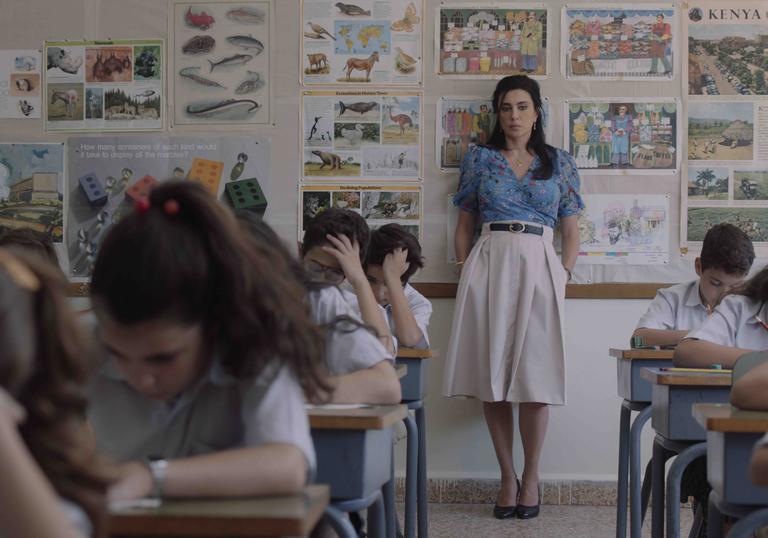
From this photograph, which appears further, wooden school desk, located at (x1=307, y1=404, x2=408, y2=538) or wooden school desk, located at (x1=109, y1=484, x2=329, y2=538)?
wooden school desk, located at (x1=307, y1=404, x2=408, y2=538)

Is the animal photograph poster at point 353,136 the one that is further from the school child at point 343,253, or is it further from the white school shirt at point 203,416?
the white school shirt at point 203,416

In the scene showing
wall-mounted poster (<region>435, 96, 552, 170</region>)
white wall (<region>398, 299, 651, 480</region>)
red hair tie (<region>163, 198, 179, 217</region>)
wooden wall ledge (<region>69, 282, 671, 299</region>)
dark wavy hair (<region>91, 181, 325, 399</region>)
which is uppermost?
wall-mounted poster (<region>435, 96, 552, 170</region>)

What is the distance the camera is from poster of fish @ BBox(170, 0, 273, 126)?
520cm

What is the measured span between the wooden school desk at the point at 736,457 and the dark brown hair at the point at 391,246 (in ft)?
7.76

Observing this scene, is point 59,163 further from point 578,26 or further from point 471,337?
point 578,26

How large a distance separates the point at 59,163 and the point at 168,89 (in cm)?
62

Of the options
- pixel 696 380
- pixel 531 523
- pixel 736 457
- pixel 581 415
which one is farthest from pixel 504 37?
pixel 736 457

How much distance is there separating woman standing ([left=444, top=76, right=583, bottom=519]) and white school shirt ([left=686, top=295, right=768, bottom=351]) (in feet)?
4.97

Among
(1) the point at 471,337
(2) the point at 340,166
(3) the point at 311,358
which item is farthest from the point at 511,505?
(3) the point at 311,358

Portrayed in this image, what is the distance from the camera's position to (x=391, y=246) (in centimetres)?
429

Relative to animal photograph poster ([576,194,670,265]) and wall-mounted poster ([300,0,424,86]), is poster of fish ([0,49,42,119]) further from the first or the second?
animal photograph poster ([576,194,670,265])

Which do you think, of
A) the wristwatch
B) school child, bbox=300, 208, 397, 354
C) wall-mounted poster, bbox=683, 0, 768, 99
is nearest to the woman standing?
wall-mounted poster, bbox=683, 0, 768, 99

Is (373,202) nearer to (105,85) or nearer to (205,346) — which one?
(105,85)

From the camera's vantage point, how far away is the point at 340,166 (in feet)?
17.0
